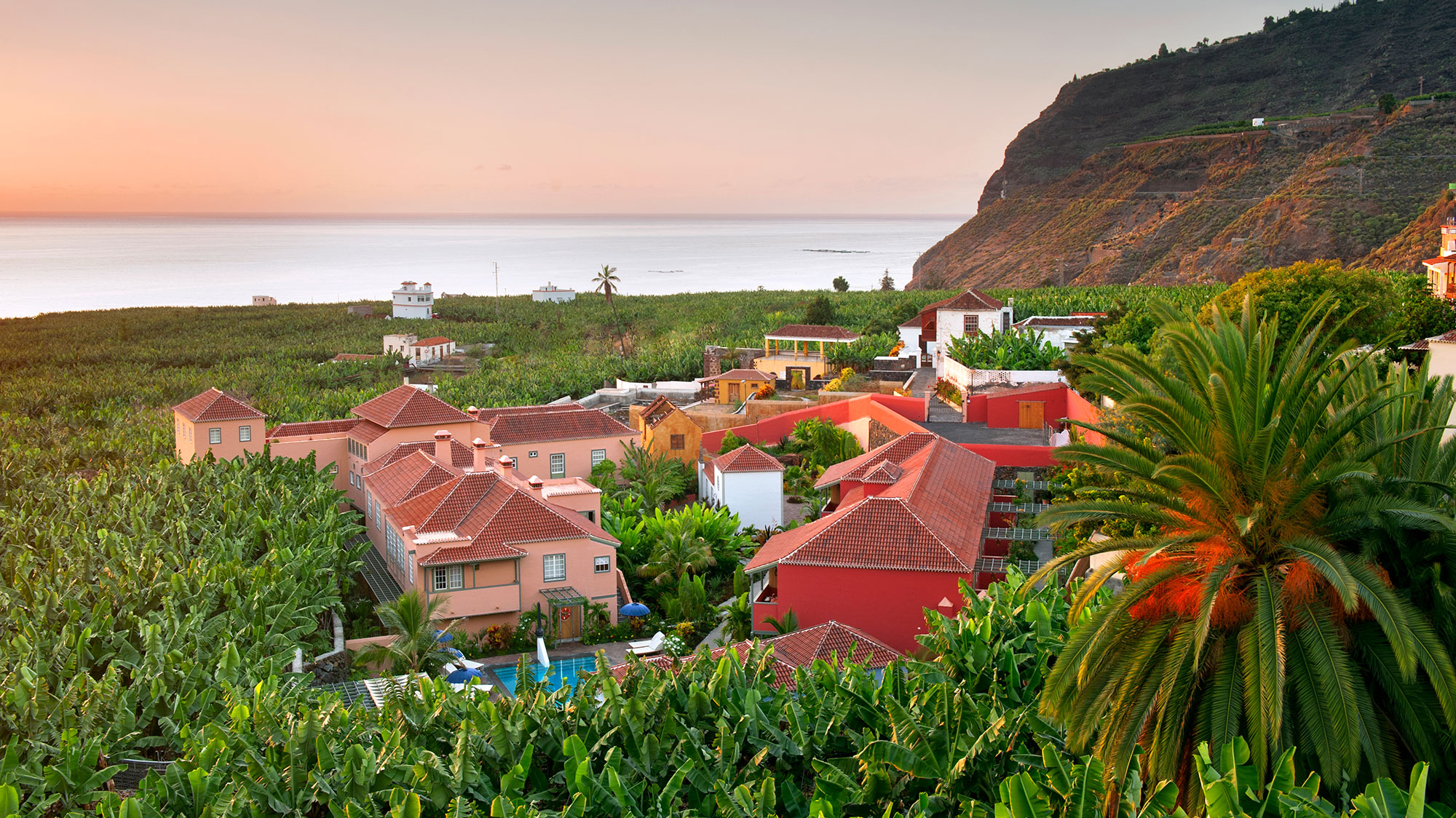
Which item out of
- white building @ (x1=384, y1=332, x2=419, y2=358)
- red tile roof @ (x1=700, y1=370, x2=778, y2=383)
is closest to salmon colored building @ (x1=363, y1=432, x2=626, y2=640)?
red tile roof @ (x1=700, y1=370, x2=778, y2=383)

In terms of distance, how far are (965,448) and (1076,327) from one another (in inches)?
729

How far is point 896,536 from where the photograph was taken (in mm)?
22703

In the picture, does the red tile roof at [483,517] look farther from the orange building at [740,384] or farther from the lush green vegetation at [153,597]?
the orange building at [740,384]

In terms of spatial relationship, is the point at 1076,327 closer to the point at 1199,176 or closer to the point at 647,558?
the point at 647,558

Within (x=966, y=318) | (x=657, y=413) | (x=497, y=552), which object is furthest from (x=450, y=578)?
(x=966, y=318)

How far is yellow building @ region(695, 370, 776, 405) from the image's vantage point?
159 ft

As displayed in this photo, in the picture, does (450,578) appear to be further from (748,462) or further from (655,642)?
(748,462)

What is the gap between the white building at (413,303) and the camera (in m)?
104

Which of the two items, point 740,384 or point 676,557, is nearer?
point 676,557

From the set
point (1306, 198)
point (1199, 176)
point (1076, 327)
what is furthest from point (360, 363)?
point (1199, 176)

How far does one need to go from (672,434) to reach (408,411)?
32.3 feet

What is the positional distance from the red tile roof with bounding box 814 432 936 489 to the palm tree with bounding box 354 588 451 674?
12060mm

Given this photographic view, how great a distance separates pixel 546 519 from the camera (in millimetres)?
24859

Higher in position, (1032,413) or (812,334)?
(812,334)
